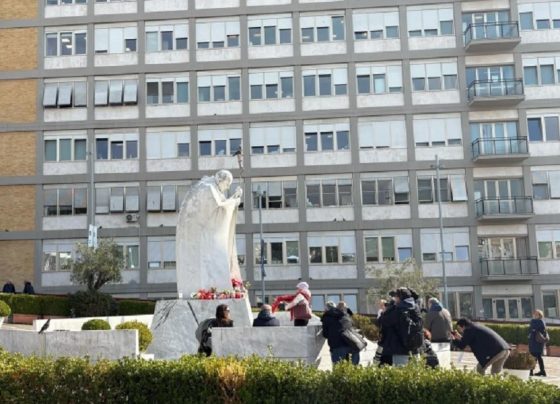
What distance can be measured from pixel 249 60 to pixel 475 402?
36064 mm

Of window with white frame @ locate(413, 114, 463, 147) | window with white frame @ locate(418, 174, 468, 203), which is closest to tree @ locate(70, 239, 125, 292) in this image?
window with white frame @ locate(418, 174, 468, 203)

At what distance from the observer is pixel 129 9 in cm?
4216

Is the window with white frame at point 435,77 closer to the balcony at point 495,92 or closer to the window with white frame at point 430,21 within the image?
the balcony at point 495,92

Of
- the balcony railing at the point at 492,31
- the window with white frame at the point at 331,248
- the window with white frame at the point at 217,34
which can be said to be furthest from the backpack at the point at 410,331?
the window with white frame at the point at 217,34

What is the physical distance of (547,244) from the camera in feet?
127

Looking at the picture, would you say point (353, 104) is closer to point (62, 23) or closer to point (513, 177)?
point (513, 177)

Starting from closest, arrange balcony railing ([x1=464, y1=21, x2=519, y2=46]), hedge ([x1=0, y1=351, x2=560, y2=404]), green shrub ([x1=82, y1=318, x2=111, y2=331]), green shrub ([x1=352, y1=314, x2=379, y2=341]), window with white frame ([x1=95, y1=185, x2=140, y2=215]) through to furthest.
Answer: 1. hedge ([x1=0, y1=351, x2=560, y2=404])
2. green shrub ([x1=82, y1=318, x2=111, y2=331])
3. green shrub ([x1=352, y1=314, x2=379, y2=341])
4. balcony railing ([x1=464, y1=21, x2=519, y2=46])
5. window with white frame ([x1=95, y1=185, x2=140, y2=215])

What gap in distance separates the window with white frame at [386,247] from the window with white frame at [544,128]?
30.4 feet

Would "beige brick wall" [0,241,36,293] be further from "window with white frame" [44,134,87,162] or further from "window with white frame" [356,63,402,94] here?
"window with white frame" [356,63,402,94]

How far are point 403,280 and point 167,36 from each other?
20.5m

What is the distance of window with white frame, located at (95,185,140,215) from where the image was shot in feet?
133

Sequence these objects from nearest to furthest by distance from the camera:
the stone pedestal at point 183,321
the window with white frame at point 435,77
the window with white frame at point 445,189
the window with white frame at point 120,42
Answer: the stone pedestal at point 183,321
the window with white frame at point 445,189
the window with white frame at point 435,77
the window with white frame at point 120,42

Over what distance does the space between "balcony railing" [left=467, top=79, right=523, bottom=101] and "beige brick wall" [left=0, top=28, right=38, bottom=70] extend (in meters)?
26.3

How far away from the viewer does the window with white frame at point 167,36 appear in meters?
41.8
